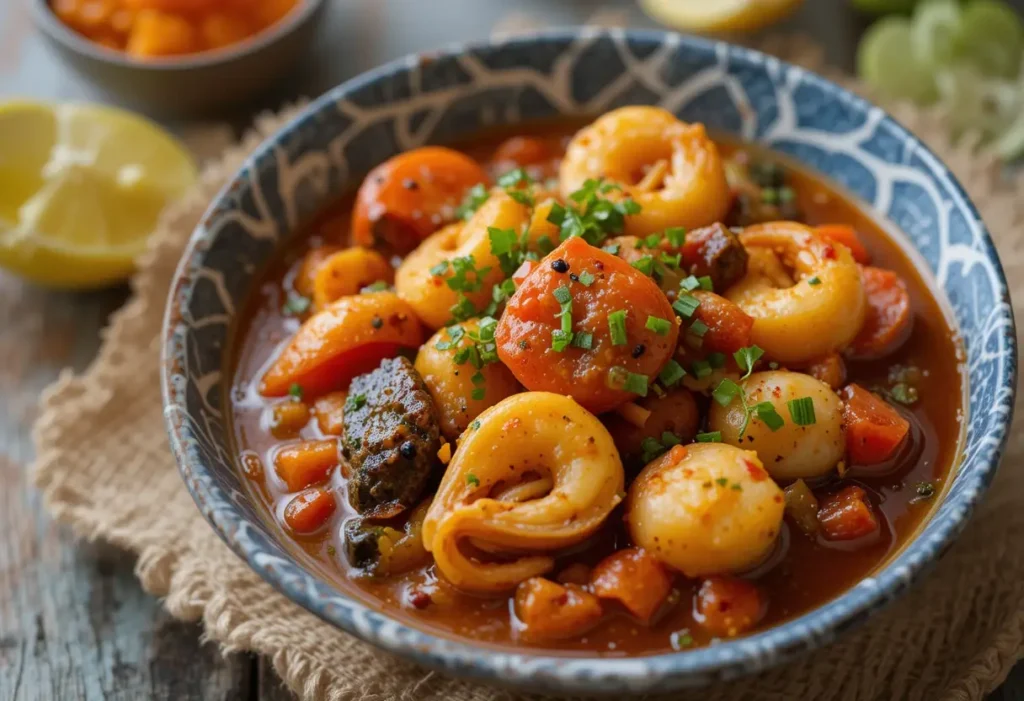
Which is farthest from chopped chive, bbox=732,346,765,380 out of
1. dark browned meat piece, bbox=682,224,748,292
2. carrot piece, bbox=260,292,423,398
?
carrot piece, bbox=260,292,423,398

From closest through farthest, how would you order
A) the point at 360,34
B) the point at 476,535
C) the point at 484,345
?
the point at 476,535 → the point at 484,345 → the point at 360,34

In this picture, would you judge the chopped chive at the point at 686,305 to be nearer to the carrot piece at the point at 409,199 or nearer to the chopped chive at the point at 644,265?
the chopped chive at the point at 644,265

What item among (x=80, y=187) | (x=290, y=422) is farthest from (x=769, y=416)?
(x=80, y=187)

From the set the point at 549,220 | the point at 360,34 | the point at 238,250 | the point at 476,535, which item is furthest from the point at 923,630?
the point at 360,34

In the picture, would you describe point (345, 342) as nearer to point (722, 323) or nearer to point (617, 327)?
point (617, 327)

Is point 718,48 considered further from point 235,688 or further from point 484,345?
point 235,688

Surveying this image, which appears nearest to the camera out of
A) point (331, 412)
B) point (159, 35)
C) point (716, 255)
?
point (716, 255)

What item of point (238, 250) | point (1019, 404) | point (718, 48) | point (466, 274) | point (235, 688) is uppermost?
point (718, 48)
